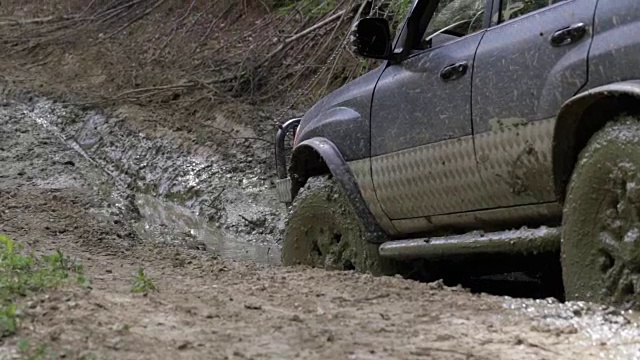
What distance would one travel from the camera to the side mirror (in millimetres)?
4797

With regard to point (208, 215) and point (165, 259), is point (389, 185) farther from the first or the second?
point (208, 215)

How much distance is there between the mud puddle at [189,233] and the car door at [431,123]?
10.9 feet

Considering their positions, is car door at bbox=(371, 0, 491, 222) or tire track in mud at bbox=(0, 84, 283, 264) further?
tire track in mud at bbox=(0, 84, 283, 264)

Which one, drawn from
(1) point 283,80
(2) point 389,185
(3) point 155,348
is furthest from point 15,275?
(1) point 283,80

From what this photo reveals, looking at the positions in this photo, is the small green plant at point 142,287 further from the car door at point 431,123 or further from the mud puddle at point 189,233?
the mud puddle at point 189,233

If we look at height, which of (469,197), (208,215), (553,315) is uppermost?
(469,197)

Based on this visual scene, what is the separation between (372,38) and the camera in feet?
15.8

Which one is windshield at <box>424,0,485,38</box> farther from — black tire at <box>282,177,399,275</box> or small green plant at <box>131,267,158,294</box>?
small green plant at <box>131,267,158,294</box>

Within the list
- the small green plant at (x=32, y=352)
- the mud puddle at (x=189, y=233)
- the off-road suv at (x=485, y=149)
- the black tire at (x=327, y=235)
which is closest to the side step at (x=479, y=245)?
the off-road suv at (x=485, y=149)

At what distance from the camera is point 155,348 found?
281 cm

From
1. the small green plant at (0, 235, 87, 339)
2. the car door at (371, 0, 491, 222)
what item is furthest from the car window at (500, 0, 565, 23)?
the small green plant at (0, 235, 87, 339)

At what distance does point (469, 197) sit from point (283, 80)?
7.46 metres

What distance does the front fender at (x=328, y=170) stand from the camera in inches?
196

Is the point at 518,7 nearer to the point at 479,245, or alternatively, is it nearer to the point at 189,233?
the point at 479,245
